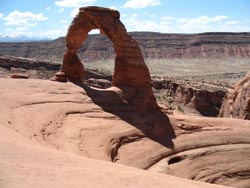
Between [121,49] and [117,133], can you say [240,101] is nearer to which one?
[121,49]

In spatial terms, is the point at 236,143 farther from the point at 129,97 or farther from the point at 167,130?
the point at 129,97

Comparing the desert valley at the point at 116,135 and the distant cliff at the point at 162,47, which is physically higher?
the distant cliff at the point at 162,47

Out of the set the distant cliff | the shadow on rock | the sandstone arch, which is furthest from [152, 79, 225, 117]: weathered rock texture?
the distant cliff

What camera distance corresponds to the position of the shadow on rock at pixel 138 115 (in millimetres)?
21188

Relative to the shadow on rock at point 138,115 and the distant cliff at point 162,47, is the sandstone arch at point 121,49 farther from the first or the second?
the distant cliff at point 162,47

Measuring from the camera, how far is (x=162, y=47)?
156 meters

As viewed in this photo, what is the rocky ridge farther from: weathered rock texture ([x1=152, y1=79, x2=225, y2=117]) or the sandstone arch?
the sandstone arch

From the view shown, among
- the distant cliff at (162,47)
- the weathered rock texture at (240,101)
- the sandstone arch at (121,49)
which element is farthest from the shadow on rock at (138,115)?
the distant cliff at (162,47)

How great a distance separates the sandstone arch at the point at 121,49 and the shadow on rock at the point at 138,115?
0.91m

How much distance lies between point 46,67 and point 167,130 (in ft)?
170

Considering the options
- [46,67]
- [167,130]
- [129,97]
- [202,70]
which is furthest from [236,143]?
[202,70]

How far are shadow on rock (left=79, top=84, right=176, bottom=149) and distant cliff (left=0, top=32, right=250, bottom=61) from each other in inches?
4752

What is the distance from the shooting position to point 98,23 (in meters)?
24.6

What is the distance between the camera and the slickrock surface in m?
16.3
